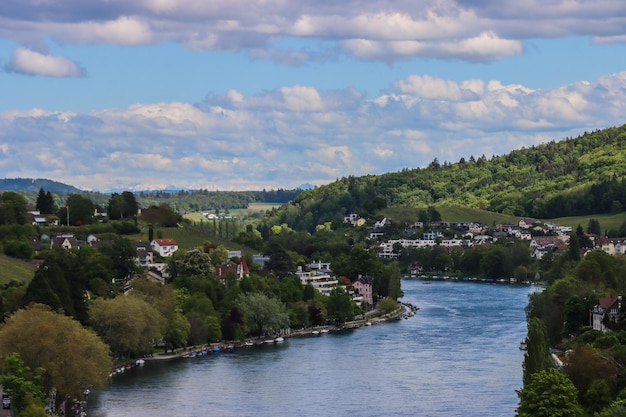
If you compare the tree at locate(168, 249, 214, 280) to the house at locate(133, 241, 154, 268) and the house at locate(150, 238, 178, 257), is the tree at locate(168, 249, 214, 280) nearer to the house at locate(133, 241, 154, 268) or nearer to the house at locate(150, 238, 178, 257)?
the house at locate(133, 241, 154, 268)

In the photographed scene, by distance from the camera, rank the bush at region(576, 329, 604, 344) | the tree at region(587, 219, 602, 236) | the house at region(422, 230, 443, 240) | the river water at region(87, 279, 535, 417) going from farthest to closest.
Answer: the house at region(422, 230, 443, 240) → the tree at region(587, 219, 602, 236) → the bush at region(576, 329, 604, 344) → the river water at region(87, 279, 535, 417)

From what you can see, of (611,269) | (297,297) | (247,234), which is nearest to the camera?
(611,269)

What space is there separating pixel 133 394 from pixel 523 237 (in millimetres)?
119653

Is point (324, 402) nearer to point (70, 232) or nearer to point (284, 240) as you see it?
point (70, 232)

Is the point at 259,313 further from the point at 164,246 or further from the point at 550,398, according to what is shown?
the point at 550,398

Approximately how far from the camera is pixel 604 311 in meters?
66.2

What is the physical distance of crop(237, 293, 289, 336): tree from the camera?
271ft

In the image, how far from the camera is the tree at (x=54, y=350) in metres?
51.2

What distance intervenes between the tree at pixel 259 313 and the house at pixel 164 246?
1018 inches

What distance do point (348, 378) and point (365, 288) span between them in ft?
151

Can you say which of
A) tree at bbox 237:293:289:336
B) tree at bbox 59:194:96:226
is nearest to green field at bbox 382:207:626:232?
tree at bbox 59:194:96:226

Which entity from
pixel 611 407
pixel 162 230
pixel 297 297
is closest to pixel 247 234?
pixel 162 230

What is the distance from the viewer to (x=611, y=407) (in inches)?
1623

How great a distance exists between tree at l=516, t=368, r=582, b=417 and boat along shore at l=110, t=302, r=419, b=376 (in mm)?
26413
